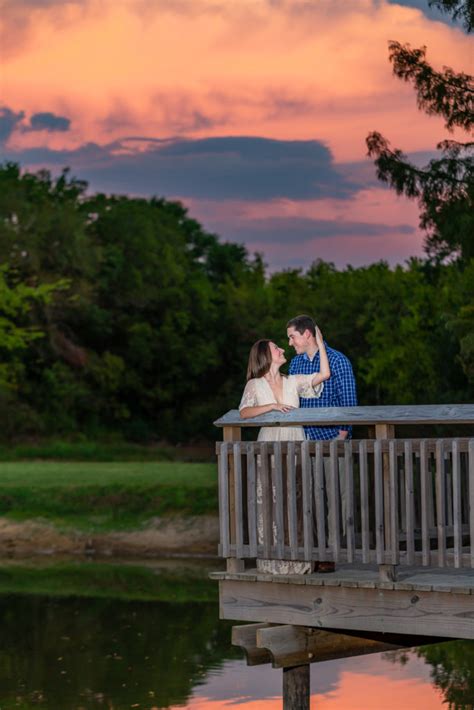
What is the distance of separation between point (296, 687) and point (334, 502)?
2183 millimetres

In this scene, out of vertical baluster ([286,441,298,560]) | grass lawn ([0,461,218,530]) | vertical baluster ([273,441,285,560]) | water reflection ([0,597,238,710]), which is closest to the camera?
vertical baluster ([286,441,298,560])

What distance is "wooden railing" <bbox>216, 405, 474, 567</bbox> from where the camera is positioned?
11.5m

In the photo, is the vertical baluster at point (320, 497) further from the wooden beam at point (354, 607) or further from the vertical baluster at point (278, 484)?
the wooden beam at point (354, 607)

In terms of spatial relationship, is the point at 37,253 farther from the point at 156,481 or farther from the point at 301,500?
the point at 301,500

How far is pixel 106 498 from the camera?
1394 inches

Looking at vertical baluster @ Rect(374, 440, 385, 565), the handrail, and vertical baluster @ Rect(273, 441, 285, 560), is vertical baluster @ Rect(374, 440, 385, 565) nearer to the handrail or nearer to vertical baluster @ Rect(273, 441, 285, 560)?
the handrail

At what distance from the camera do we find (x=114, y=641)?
2238 centimetres

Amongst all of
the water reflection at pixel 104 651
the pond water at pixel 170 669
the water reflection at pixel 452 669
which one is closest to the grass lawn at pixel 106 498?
the water reflection at pixel 104 651

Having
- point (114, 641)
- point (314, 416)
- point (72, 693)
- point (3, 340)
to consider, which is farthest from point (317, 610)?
point (3, 340)

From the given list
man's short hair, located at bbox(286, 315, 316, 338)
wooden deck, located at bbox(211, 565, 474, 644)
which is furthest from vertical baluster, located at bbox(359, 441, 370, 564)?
man's short hair, located at bbox(286, 315, 316, 338)

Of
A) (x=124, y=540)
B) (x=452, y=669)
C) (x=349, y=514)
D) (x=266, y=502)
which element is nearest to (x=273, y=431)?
(x=266, y=502)

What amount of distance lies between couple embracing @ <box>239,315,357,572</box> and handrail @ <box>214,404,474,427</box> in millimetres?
106

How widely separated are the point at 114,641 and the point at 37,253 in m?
41.5

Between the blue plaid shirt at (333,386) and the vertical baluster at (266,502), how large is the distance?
0.61m
